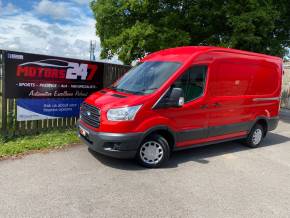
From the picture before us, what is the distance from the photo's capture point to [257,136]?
7977 millimetres

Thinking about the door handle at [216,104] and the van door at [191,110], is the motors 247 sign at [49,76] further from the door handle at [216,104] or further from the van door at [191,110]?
the door handle at [216,104]

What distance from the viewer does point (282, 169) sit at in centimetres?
633

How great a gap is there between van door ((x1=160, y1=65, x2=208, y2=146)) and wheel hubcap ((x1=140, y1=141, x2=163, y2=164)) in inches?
19.7

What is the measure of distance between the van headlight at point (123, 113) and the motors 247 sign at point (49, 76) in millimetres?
2913

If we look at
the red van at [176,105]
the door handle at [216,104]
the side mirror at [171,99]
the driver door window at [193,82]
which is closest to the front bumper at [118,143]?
the red van at [176,105]

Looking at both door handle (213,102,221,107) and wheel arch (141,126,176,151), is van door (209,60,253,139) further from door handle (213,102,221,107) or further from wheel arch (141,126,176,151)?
wheel arch (141,126,176,151)

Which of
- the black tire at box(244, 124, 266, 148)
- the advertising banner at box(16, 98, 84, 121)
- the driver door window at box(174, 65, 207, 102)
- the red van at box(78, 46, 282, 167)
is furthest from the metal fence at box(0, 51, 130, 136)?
the black tire at box(244, 124, 266, 148)

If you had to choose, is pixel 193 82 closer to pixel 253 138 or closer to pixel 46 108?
pixel 253 138

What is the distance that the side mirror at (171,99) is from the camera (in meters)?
5.67

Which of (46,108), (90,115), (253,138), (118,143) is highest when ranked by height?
(90,115)

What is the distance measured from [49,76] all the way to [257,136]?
5.54 meters

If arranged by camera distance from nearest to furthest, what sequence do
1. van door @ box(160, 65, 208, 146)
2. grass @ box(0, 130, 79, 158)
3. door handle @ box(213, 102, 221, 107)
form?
van door @ box(160, 65, 208, 146) → grass @ box(0, 130, 79, 158) → door handle @ box(213, 102, 221, 107)

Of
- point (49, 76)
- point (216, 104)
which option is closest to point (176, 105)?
point (216, 104)

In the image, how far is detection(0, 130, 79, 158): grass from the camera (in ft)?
20.8
